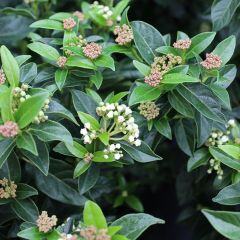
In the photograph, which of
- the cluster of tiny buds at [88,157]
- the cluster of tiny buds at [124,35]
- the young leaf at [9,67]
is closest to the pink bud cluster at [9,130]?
the young leaf at [9,67]

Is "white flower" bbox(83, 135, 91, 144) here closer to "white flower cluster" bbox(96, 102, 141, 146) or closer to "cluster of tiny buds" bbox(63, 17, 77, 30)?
"white flower cluster" bbox(96, 102, 141, 146)

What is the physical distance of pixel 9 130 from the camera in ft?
3.66

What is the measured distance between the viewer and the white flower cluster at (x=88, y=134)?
1.29m

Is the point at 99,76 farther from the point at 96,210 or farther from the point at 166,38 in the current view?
the point at 96,210

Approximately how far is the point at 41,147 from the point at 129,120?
0.24 m

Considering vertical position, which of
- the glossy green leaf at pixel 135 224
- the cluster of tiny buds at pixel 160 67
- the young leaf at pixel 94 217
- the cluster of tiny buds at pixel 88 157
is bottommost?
the glossy green leaf at pixel 135 224

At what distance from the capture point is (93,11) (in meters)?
1.67

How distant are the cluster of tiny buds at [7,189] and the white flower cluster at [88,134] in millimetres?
247

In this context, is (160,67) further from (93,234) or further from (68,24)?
(93,234)

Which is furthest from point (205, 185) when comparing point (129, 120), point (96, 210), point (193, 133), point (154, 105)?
point (96, 210)

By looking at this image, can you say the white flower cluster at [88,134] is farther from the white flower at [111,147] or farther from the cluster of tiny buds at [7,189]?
the cluster of tiny buds at [7,189]

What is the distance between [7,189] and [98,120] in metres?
0.31

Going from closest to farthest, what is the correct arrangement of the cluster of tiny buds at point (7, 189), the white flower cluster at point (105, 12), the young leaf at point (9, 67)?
the young leaf at point (9, 67)
the cluster of tiny buds at point (7, 189)
the white flower cluster at point (105, 12)

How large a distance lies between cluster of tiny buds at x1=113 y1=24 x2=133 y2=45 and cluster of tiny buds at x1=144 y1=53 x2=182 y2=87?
0.12 metres
